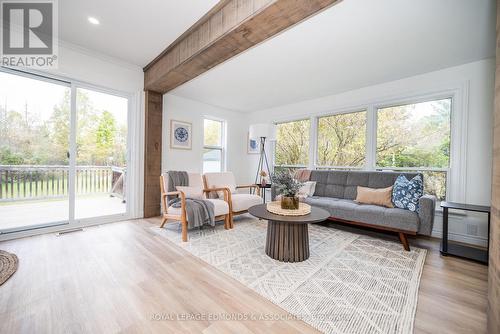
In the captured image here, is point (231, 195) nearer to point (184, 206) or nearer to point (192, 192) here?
point (192, 192)

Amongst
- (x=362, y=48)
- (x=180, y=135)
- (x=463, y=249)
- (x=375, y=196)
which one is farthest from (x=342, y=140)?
(x=180, y=135)

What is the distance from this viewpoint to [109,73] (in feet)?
10.7

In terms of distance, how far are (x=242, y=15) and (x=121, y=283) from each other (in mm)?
2505

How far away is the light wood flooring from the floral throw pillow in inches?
23.2

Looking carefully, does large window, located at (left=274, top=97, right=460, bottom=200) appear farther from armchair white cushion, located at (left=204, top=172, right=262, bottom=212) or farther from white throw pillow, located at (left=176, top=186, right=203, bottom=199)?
white throw pillow, located at (left=176, top=186, right=203, bottom=199)

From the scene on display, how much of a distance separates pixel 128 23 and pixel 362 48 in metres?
2.75

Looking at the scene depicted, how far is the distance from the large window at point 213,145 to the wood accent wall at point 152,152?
1353mm

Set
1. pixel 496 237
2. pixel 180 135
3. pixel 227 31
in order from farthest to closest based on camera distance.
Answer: pixel 180 135, pixel 227 31, pixel 496 237

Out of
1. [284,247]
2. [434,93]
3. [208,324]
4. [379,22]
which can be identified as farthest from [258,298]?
[434,93]

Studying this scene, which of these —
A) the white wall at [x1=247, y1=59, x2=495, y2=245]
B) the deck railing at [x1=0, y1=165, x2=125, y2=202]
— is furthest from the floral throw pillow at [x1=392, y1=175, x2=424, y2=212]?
the deck railing at [x1=0, y1=165, x2=125, y2=202]

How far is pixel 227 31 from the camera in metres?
1.97

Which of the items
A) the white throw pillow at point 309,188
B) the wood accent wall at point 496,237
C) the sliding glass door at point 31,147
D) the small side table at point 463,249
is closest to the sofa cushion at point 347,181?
the white throw pillow at point 309,188

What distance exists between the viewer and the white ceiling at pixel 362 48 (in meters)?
1.92

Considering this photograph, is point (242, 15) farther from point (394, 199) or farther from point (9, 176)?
point (9, 176)
